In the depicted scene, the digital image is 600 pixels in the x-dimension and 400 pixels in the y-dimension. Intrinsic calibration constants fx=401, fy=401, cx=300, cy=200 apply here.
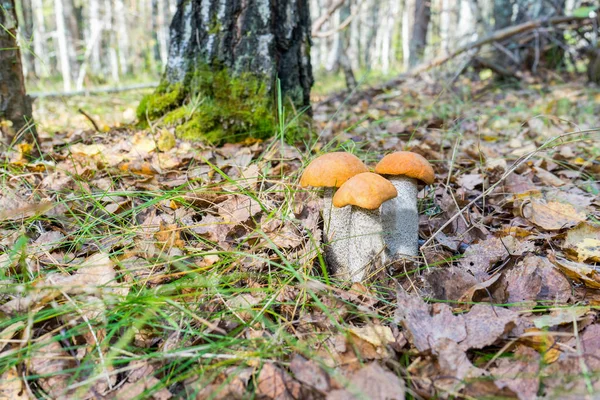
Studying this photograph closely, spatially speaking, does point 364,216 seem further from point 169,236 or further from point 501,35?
point 501,35

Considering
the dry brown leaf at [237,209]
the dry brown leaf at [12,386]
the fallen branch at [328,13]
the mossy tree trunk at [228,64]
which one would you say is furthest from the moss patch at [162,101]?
the fallen branch at [328,13]

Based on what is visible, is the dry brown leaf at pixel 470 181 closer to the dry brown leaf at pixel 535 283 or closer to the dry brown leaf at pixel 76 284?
the dry brown leaf at pixel 535 283

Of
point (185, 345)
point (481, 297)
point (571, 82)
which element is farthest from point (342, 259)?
point (571, 82)

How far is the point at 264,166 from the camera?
8.36 feet

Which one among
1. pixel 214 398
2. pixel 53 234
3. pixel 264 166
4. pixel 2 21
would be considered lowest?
pixel 214 398

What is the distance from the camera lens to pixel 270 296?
1.66m

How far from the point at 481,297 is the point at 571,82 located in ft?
23.5

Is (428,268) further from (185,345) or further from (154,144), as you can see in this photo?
(154,144)

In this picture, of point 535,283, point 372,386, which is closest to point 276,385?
point 372,386

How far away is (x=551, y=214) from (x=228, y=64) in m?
2.53

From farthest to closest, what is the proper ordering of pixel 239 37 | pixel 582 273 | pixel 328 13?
pixel 328 13 → pixel 239 37 → pixel 582 273

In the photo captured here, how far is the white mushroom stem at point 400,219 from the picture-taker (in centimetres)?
200

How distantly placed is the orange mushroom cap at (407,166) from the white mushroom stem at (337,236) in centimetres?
29

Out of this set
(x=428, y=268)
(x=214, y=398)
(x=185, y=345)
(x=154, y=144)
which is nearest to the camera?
(x=214, y=398)
